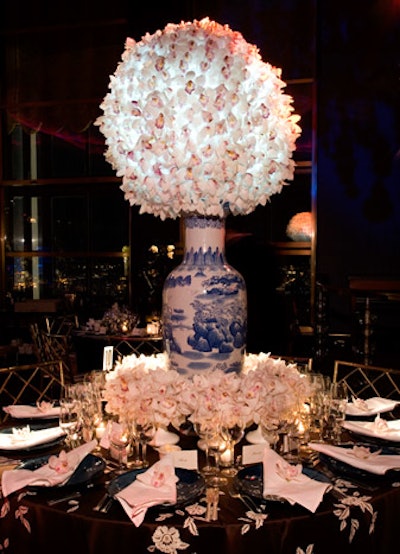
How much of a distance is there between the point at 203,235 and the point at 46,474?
82 cm

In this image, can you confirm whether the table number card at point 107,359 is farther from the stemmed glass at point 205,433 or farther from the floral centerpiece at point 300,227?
the floral centerpiece at point 300,227

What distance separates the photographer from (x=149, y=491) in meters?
1.35

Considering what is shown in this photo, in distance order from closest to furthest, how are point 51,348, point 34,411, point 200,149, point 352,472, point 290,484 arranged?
point 290,484 < point 352,472 < point 200,149 < point 34,411 < point 51,348

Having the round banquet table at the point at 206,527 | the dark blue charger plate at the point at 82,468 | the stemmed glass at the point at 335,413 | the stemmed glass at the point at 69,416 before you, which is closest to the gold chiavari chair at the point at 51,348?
the stemmed glass at the point at 69,416

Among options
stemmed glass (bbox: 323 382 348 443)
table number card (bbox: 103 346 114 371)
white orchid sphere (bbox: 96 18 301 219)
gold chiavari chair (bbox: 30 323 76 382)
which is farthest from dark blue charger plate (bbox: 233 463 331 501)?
gold chiavari chair (bbox: 30 323 76 382)

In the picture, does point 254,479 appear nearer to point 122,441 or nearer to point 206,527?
point 206,527

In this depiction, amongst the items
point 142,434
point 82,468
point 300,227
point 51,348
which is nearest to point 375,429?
point 142,434

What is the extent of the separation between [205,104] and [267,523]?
1041 mm

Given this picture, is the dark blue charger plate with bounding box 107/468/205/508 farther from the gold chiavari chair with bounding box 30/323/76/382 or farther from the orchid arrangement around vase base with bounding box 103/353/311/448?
the gold chiavari chair with bounding box 30/323/76/382

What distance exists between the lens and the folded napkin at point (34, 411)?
200 cm

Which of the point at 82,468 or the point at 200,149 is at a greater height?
the point at 200,149

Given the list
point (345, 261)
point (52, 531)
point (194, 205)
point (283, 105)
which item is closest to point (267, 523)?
point (52, 531)

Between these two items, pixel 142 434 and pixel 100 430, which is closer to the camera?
pixel 142 434

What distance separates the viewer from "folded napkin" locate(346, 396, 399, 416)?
6.64ft
